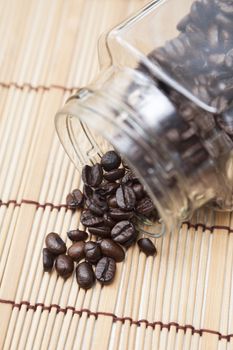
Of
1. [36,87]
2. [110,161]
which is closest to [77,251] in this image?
[110,161]

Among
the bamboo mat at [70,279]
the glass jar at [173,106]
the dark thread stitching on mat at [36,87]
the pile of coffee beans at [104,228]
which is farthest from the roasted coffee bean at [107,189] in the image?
the dark thread stitching on mat at [36,87]

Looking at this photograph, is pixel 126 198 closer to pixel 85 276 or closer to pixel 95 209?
pixel 95 209

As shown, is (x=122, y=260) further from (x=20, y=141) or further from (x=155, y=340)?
(x=20, y=141)

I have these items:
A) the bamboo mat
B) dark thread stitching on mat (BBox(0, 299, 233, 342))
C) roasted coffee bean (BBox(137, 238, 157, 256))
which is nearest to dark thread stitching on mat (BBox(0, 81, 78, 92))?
the bamboo mat

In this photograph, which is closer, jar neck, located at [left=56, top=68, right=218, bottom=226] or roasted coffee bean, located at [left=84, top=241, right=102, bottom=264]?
jar neck, located at [left=56, top=68, right=218, bottom=226]

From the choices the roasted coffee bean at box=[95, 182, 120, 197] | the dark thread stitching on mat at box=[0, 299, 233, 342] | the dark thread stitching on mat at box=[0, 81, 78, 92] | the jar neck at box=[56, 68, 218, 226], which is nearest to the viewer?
the jar neck at box=[56, 68, 218, 226]

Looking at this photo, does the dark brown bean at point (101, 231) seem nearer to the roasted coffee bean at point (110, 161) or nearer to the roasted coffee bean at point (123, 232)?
the roasted coffee bean at point (123, 232)

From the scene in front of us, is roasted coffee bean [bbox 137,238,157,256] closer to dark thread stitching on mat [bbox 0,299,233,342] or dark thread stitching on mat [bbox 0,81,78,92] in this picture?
dark thread stitching on mat [bbox 0,299,233,342]
